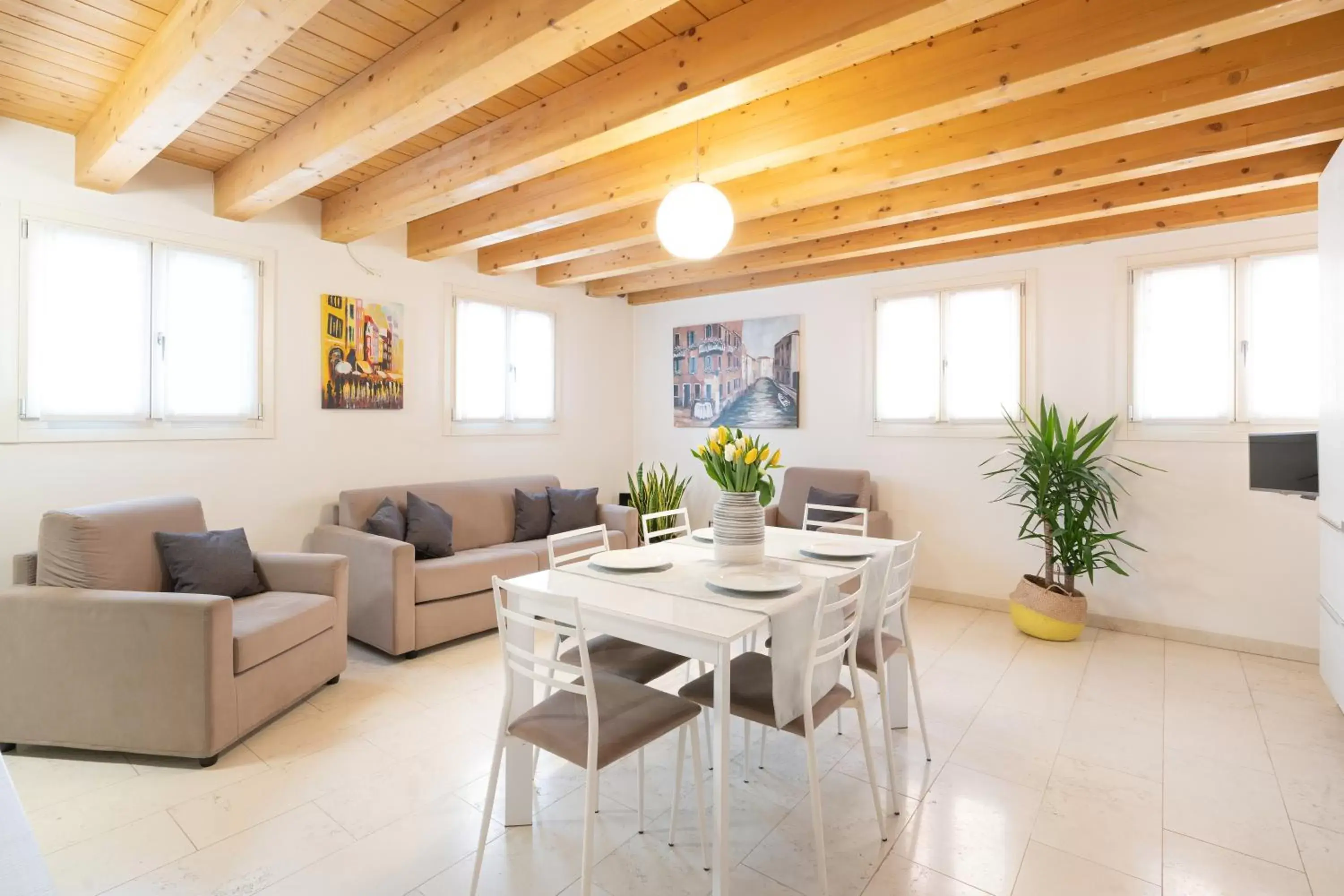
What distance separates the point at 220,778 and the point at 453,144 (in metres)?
2.91

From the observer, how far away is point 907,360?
4.97 m

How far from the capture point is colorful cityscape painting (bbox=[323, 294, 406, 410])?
4.27m

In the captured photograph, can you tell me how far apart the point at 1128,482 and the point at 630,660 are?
11.7ft

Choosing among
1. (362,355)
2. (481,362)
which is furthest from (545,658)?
(481,362)

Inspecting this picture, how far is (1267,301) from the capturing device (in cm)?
376

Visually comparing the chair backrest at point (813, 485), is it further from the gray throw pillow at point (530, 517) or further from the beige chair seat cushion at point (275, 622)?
the beige chair seat cushion at point (275, 622)

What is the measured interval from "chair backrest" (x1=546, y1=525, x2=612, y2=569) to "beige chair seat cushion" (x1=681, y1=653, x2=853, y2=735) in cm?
73

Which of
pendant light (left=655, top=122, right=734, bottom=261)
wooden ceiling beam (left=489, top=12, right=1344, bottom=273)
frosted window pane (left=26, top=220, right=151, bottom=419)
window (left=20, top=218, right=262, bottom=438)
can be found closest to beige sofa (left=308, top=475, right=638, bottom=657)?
window (left=20, top=218, right=262, bottom=438)

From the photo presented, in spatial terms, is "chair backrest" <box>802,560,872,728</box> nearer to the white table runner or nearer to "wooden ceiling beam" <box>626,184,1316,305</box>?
the white table runner

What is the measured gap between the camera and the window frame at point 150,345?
310cm

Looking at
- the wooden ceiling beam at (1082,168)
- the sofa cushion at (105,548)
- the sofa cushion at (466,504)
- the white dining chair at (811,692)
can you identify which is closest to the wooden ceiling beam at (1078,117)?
the wooden ceiling beam at (1082,168)

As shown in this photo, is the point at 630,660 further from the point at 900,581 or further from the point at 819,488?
the point at 819,488

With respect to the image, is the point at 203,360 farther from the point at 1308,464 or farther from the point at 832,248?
the point at 1308,464

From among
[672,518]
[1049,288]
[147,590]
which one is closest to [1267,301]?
[1049,288]
